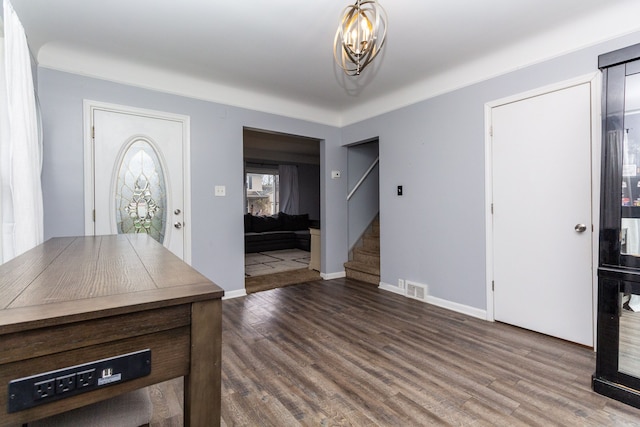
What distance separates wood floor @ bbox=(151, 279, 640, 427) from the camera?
157 centimetres

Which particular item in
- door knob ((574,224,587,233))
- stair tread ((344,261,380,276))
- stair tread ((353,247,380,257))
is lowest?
stair tread ((344,261,380,276))

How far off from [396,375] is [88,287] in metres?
1.79

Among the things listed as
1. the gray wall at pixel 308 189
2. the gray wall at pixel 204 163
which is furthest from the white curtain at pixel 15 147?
the gray wall at pixel 308 189

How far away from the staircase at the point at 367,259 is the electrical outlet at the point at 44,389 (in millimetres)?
3806

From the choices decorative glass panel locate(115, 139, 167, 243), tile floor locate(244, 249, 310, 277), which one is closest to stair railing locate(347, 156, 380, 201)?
tile floor locate(244, 249, 310, 277)

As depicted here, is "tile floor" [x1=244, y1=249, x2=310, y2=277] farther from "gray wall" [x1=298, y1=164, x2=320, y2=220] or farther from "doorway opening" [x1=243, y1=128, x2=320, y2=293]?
"gray wall" [x1=298, y1=164, x2=320, y2=220]

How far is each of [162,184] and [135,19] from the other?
1.50 m

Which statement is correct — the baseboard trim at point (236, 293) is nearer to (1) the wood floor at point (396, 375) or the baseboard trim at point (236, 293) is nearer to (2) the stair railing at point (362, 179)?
(1) the wood floor at point (396, 375)

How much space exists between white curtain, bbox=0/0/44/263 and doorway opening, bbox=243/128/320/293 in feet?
7.92

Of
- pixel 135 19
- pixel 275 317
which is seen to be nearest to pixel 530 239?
pixel 275 317

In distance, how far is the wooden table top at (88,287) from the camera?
2.06 ft

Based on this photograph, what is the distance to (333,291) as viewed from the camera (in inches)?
152

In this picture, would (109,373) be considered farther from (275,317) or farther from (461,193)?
(461,193)

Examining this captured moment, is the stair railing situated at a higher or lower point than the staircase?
higher
